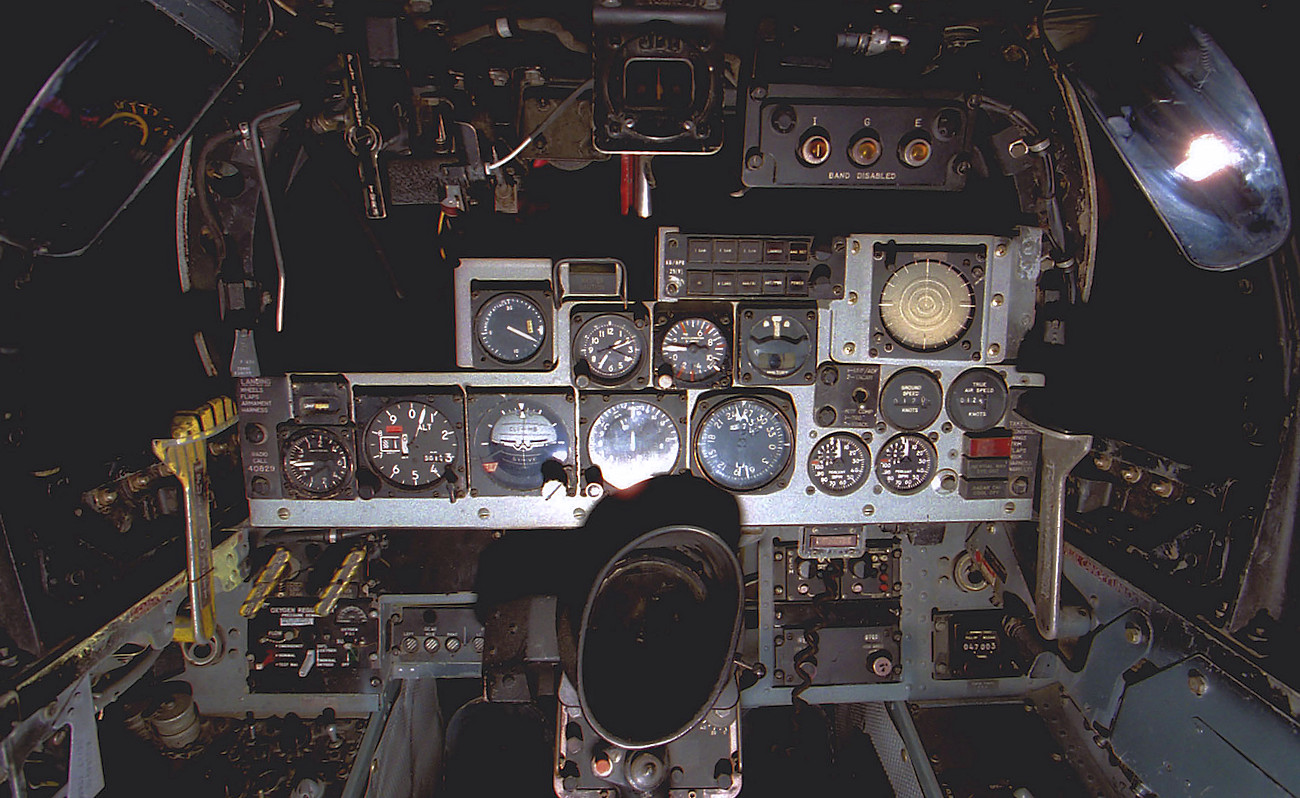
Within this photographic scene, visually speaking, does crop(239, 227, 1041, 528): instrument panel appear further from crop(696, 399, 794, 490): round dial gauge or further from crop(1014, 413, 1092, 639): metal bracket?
crop(1014, 413, 1092, 639): metal bracket

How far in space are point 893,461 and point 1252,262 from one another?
126cm

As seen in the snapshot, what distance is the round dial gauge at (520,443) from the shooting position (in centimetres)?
253

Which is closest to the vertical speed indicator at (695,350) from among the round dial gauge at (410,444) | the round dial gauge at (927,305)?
the round dial gauge at (927,305)

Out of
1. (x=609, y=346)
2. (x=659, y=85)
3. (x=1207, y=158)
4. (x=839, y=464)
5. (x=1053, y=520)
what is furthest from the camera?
(x=839, y=464)

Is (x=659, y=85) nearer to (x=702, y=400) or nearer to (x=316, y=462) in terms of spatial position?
(x=702, y=400)

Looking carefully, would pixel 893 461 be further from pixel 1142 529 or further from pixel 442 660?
pixel 442 660

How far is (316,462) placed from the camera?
2.51m

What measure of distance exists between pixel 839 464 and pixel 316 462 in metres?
2.09

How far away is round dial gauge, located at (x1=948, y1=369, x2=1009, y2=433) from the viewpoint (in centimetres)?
255

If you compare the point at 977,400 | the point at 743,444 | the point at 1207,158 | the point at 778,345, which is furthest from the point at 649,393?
the point at 1207,158

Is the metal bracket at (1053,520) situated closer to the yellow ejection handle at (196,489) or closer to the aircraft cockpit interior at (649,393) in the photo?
the aircraft cockpit interior at (649,393)

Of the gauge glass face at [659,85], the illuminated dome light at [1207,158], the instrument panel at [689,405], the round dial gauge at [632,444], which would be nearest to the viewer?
the illuminated dome light at [1207,158]

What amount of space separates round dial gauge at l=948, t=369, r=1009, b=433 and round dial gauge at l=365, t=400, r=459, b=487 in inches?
78.9

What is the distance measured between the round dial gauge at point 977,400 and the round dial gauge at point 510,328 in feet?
5.45
